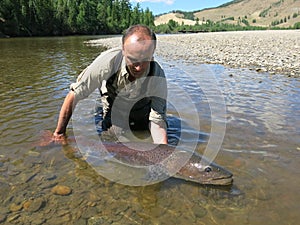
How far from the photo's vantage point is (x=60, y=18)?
77.8 m

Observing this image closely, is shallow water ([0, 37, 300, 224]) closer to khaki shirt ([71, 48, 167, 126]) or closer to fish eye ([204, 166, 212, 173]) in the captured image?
fish eye ([204, 166, 212, 173])

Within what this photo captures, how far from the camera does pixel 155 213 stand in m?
2.98

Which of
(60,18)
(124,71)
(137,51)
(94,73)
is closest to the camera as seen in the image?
(137,51)

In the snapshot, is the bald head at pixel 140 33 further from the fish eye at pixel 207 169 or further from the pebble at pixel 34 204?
the pebble at pixel 34 204

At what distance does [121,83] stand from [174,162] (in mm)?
1474

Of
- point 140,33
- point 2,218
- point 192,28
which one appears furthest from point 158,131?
point 192,28

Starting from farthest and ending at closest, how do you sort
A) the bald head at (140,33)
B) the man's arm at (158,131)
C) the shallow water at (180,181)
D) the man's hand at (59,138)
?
the man's hand at (59,138) < the man's arm at (158,131) < the bald head at (140,33) < the shallow water at (180,181)

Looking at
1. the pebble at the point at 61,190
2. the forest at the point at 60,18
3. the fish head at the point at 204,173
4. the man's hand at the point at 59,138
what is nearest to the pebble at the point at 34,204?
the pebble at the point at 61,190

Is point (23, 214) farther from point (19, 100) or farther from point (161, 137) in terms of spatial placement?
point (19, 100)

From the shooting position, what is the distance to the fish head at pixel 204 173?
333 centimetres

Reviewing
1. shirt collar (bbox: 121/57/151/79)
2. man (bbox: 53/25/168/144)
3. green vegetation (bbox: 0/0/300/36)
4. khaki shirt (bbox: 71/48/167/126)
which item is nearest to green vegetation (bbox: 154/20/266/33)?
green vegetation (bbox: 0/0/300/36)

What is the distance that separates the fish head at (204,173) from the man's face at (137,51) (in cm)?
133

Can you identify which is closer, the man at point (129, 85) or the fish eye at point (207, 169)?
the fish eye at point (207, 169)

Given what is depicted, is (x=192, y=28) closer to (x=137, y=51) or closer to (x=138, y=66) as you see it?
(x=138, y=66)
